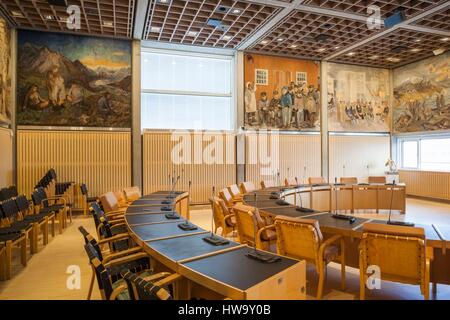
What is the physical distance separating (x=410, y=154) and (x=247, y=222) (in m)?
11.9

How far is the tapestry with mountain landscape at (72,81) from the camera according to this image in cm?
937

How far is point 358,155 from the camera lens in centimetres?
1347

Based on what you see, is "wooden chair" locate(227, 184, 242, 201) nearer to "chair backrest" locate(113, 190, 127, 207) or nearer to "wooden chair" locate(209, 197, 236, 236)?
"wooden chair" locate(209, 197, 236, 236)

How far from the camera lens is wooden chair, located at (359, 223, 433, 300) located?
3.08 m

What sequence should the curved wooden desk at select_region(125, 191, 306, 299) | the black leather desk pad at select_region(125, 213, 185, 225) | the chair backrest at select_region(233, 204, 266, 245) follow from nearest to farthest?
1. the curved wooden desk at select_region(125, 191, 306, 299)
2. the black leather desk pad at select_region(125, 213, 185, 225)
3. the chair backrest at select_region(233, 204, 266, 245)

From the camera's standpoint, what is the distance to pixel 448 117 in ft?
37.9

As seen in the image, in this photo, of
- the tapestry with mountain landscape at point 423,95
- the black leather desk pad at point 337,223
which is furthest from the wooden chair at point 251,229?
the tapestry with mountain landscape at point 423,95

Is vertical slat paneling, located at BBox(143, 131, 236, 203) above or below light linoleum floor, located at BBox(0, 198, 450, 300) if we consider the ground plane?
above

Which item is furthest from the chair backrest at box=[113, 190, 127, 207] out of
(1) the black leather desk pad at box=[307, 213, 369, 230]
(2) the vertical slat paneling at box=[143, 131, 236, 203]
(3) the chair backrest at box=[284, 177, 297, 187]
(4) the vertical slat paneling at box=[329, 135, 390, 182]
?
(4) the vertical slat paneling at box=[329, 135, 390, 182]

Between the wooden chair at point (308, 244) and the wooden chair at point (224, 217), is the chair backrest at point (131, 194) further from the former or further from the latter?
the wooden chair at point (308, 244)

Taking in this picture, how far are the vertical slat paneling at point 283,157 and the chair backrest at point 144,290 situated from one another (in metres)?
9.88

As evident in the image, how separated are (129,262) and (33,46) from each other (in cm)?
891

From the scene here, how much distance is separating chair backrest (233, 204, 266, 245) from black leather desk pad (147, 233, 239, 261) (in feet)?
3.84

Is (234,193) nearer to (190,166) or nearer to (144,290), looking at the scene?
(190,166)
